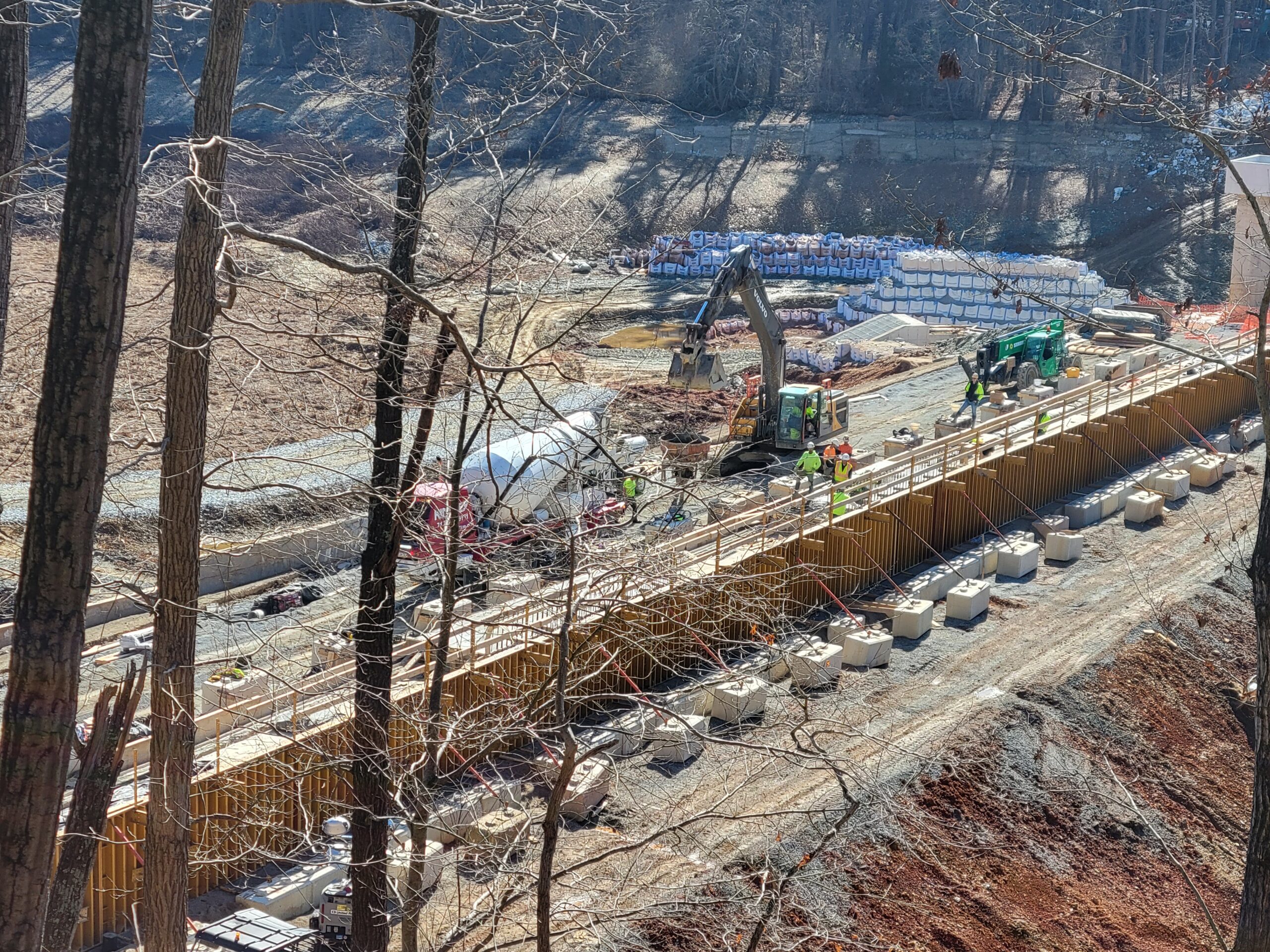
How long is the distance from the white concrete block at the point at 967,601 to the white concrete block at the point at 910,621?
25.5 inches

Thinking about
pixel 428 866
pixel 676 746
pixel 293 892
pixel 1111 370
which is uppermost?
pixel 1111 370

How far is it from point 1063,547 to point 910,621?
4971 millimetres

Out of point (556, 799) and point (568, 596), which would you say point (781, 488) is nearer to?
point (568, 596)

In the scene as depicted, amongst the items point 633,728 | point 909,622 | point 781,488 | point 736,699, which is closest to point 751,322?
point 781,488

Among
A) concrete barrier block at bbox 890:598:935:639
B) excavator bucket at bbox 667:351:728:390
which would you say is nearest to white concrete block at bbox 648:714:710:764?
concrete barrier block at bbox 890:598:935:639

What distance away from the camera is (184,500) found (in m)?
8.77

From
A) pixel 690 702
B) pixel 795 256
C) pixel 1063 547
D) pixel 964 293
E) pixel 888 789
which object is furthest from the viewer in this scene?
pixel 795 256

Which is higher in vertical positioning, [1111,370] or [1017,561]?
[1111,370]

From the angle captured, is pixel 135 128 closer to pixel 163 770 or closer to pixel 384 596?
pixel 163 770

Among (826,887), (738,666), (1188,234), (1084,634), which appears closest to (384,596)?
(826,887)

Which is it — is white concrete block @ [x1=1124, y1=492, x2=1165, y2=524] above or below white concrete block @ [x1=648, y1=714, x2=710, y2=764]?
above

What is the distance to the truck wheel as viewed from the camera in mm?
34438

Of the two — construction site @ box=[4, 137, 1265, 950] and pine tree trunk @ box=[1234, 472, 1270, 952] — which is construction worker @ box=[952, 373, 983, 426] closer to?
construction site @ box=[4, 137, 1265, 950]

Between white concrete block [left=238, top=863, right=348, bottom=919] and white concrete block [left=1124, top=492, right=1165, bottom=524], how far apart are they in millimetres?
17726
